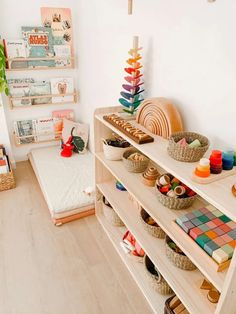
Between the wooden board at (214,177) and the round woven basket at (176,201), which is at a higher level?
the wooden board at (214,177)

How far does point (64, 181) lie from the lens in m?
2.29

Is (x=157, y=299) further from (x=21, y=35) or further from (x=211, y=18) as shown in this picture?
(x=21, y=35)

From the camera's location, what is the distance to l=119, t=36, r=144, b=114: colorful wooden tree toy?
1.41 metres

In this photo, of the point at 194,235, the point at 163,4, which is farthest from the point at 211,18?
the point at 194,235

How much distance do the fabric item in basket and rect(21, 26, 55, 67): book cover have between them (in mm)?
1916

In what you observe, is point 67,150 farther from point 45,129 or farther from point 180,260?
point 180,260

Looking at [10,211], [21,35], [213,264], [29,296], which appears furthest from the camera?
[21,35]

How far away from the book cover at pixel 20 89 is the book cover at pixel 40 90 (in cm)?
4

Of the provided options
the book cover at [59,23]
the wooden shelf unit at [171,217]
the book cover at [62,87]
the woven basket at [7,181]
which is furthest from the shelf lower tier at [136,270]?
the book cover at [59,23]

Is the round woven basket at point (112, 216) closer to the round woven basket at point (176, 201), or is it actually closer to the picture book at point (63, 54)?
the round woven basket at point (176, 201)

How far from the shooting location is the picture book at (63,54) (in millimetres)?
2555

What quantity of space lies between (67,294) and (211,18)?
158 cm

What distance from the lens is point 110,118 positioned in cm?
146

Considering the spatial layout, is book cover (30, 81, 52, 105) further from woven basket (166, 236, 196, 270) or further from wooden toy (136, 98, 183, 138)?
woven basket (166, 236, 196, 270)
